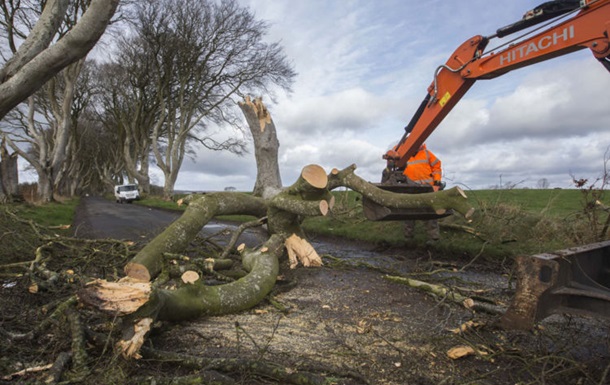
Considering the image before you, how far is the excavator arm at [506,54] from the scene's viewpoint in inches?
191

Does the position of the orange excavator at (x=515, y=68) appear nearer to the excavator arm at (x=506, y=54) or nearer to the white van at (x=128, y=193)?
the excavator arm at (x=506, y=54)

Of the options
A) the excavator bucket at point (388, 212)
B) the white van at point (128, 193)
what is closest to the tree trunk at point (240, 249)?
the excavator bucket at point (388, 212)

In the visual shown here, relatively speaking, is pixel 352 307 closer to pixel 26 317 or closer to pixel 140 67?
pixel 26 317

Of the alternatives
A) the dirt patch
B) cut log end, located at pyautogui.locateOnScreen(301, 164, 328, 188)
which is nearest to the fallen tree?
cut log end, located at pyautogui.locateOnScreen(301, 164, 328, 188)

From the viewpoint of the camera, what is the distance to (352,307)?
4.41m

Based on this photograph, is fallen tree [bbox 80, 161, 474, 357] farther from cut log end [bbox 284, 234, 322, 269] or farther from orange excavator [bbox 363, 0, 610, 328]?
orange excavator [bbox 363, 0, 610, 328]

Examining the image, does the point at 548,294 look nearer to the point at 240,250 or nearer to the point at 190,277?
the point at 190,277

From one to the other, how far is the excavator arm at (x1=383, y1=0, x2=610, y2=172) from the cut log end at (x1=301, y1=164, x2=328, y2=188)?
295 centimetres

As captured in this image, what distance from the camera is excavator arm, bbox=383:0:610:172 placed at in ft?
16.0

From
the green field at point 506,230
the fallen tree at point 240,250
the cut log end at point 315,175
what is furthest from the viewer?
the green field at point 506,230

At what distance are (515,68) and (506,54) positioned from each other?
249 mm

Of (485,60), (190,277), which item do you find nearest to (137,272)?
(190,277)

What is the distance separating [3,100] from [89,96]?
2236 centimetres

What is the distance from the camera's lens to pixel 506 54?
608 cm
